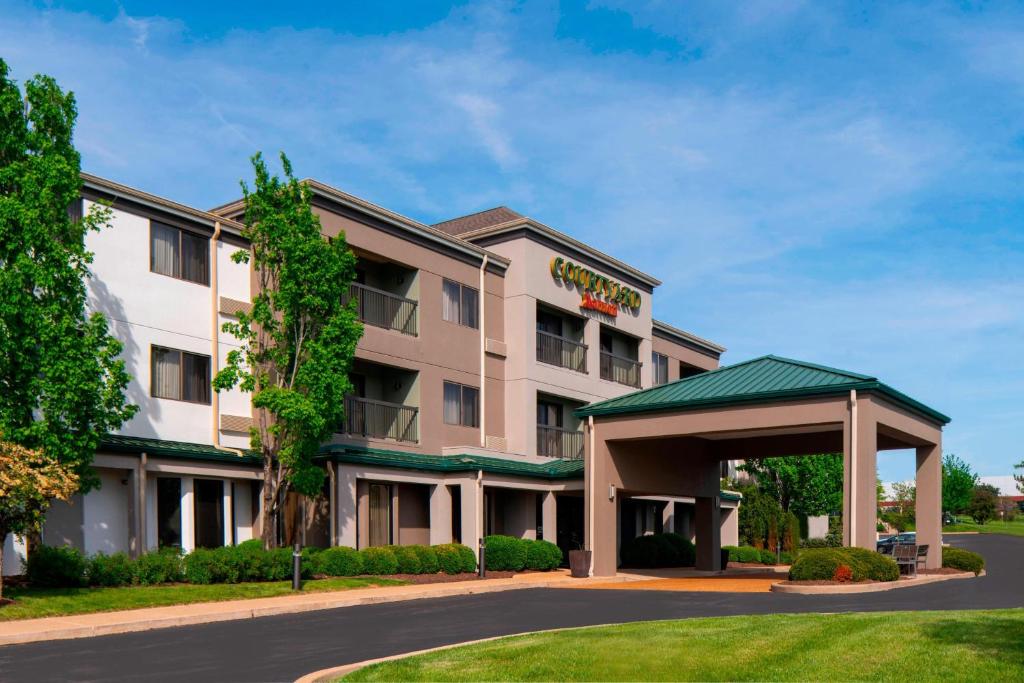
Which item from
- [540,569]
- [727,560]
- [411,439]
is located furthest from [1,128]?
[727,560]

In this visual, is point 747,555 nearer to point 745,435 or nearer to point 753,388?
point 745,435

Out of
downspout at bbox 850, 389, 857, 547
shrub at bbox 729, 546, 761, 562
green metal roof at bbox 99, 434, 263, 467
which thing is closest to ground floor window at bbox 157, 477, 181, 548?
green metal roof at bbox 99, 434, 263, 467

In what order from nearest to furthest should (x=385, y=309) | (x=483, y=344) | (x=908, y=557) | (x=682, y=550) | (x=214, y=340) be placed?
(x=214, y=340)
(x=908, y=557)
(x=385, y=309)
(x=483, y=344)
(x=682, y=550)

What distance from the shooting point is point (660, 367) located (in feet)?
174

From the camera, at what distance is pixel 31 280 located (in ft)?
77.8

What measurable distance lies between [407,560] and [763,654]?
19.9m

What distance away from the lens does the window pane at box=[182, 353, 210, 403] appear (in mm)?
31062

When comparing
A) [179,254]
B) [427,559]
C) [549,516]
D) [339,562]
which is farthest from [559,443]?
[179,254]

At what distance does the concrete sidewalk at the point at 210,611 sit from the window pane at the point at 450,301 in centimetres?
1148

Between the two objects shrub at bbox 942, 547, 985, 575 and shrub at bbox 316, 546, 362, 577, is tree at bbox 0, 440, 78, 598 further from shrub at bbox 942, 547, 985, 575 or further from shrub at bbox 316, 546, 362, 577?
shrub at bbox 942, 547, 985, 575

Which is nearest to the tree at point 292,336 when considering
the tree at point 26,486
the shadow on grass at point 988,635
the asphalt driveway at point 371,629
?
the asphalt driveway at point 371,629

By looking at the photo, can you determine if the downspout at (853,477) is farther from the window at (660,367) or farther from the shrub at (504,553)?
the window at (660,367)

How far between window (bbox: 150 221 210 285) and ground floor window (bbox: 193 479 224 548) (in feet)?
19.4

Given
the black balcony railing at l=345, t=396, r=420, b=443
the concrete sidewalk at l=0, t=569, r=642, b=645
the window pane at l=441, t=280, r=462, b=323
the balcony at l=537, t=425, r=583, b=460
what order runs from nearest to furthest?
the concrete sidewalk at l=0, t=569, r=642, b=645 → the black balcony railing at l=345, t=396, r=420, b=443 → the window pane at l=441, t=280, r=462, b=323 → the balcony at l=537, t=425, r=583, b=460
